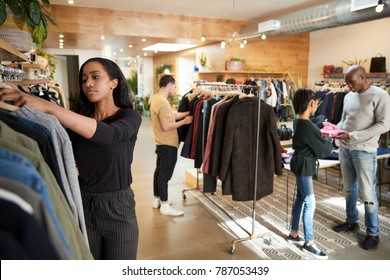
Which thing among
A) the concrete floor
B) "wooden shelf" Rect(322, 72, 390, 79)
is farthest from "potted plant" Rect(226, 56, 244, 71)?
the concrete floor

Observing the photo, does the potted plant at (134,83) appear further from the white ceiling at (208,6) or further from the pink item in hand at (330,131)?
the pink item in hand at (330,131)

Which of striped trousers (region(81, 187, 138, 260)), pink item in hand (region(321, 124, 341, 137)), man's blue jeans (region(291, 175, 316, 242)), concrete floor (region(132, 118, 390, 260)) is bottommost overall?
concrete floor (region(132, 118, 390, 260))

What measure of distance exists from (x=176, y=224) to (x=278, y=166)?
53.1 inches

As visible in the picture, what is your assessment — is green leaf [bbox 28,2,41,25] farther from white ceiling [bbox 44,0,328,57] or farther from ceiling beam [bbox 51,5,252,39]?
ceiling beam [bbox 51,5,252,39]

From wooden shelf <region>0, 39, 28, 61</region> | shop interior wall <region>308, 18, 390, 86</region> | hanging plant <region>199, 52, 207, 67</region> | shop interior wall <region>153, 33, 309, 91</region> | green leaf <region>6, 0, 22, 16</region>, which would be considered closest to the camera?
wooden shelf <region>0, 39, 28, 61</region>

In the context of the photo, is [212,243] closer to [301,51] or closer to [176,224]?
[176,224]

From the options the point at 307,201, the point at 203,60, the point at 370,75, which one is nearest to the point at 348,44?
the point at 370,75

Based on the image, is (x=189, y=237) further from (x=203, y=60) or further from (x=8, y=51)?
(x=203, y=60)

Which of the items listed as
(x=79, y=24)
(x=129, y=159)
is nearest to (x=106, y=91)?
(x=129, y=159)

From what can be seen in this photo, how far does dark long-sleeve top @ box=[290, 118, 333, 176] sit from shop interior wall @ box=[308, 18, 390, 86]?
442cm

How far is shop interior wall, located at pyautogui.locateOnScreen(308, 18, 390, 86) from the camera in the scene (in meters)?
6.16

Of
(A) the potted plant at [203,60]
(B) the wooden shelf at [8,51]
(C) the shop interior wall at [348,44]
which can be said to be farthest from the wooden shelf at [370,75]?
(B) the wooden shelf at [8,51]

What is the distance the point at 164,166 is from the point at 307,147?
1.65 m

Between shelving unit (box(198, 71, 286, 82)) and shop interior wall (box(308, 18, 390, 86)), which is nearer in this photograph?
shop interior wall (box(308, 18, 390, 86))
